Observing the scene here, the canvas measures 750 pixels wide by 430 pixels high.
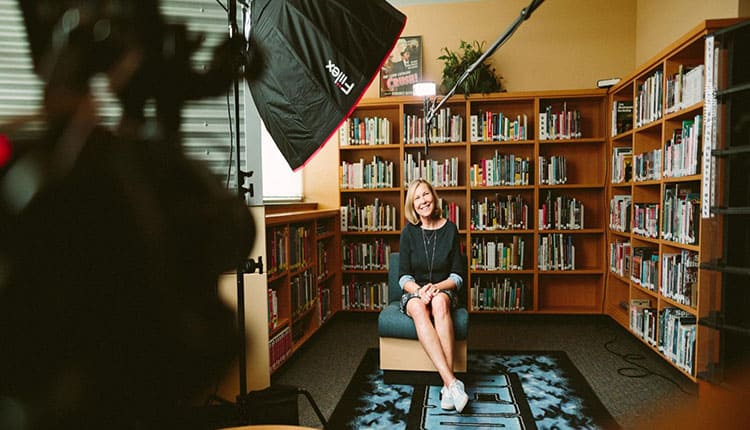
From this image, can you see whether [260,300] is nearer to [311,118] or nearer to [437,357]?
[437,357]

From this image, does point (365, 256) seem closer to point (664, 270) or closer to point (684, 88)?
point (664, 270)

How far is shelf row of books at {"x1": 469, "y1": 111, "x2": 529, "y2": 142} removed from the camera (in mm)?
4125

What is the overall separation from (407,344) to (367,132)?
228cm

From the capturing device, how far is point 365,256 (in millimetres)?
4383

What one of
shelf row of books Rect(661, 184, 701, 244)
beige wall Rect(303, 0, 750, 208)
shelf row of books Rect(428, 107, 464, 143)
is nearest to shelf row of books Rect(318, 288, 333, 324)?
beige wall Rect(303, 0, 750, 208)

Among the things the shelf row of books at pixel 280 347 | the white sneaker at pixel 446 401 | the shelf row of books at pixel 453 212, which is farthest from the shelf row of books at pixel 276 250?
the shelf row of books at pixel 453 212

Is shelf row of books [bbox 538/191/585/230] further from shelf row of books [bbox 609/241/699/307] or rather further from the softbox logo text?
the softbox logo text

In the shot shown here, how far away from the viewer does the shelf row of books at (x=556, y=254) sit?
4.11m

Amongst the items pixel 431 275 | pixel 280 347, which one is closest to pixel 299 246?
pixel 280 347

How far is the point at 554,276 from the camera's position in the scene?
4.32m

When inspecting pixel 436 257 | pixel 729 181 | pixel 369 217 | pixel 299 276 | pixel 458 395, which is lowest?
pixel 458 395

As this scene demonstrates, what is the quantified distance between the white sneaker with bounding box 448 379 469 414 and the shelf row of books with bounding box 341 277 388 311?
197 centimetres

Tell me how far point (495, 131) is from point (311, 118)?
3641 millimetres

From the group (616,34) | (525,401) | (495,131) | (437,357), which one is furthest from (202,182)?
(616,34)
